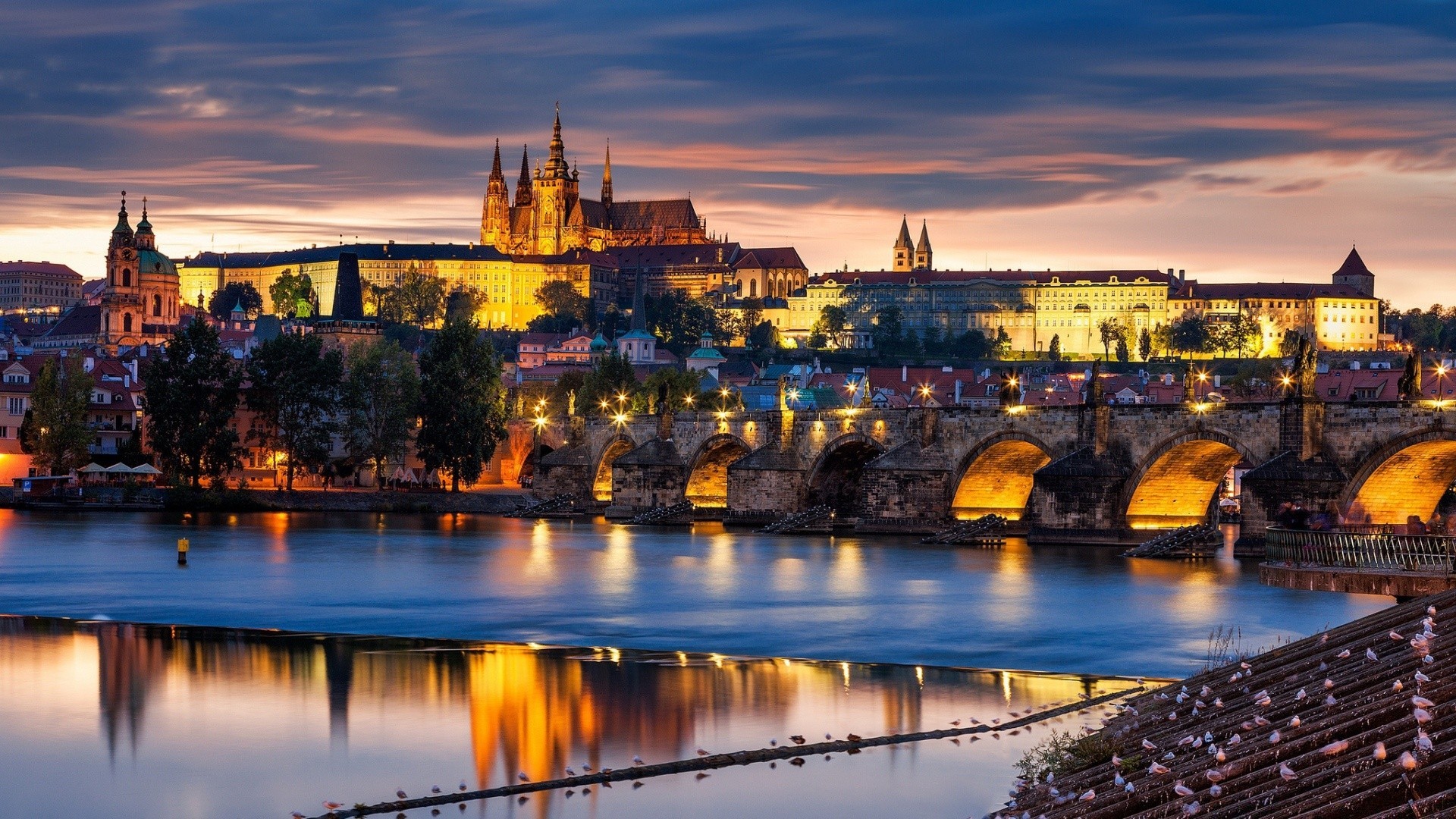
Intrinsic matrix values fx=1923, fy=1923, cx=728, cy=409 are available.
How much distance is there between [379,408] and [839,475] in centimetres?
2342

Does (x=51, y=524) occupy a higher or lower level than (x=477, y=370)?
lower

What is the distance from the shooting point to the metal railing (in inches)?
811

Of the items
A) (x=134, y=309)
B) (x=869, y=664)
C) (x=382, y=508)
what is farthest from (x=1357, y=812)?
(x=134, y=309)

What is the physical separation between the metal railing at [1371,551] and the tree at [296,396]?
60.3m

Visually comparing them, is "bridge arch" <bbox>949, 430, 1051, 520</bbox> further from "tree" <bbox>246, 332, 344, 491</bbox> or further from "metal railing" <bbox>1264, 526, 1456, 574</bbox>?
"metal railing" <bbox>1264, 526, 1456, 574</bbox>

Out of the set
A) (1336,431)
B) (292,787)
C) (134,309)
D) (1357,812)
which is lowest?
(292,787)

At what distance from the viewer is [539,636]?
33.2 m

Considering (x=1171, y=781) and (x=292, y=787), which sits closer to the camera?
(x=1171, y=781)

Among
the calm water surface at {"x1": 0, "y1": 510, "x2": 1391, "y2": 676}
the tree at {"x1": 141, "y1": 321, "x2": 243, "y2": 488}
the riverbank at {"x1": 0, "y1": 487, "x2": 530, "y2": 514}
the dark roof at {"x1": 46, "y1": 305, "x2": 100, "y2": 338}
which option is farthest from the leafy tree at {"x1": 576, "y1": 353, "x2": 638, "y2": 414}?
the dark roof at {"x1": 46, "y1": 305, "x2": 100, "y2": 338}

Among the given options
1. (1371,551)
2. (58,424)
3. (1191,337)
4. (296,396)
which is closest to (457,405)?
(296,396)

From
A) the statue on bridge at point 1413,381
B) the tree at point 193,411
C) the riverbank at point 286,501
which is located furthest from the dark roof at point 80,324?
the statue on bridge at point 1413,381

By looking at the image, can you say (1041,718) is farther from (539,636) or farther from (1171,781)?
(539,636)

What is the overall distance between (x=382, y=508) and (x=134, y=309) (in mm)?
106699

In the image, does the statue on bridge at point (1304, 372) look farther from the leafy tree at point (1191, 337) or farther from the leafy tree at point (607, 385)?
the leafy tree at point (1191, 337)
